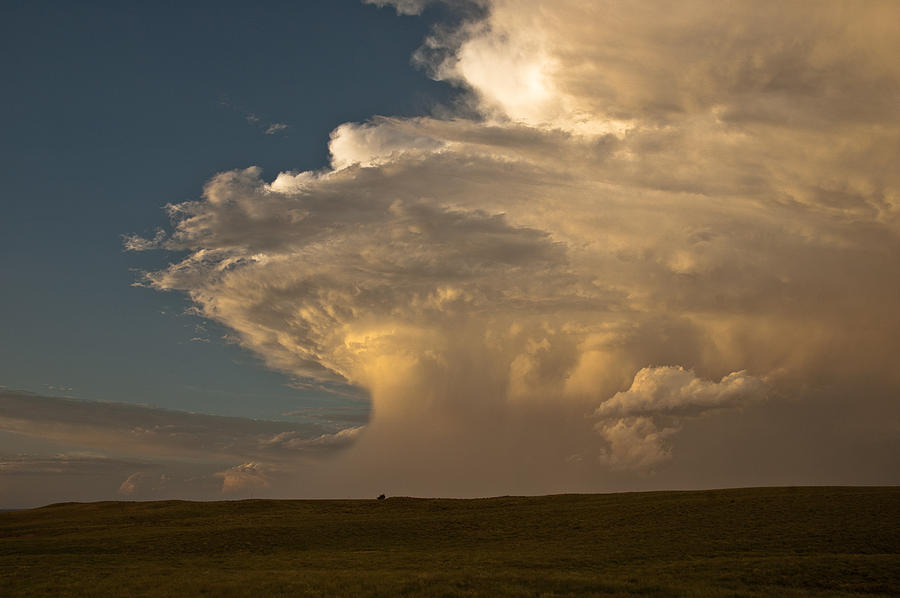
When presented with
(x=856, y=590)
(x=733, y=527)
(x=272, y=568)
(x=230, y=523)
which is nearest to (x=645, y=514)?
(x=733, y=527)

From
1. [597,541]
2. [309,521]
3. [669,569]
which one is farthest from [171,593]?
[309,521]

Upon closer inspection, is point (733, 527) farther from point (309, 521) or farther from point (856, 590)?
point (309, 521)

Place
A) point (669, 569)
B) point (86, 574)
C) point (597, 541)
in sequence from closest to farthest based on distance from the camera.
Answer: point (669, 569), point (86, 574), point (597, 541)

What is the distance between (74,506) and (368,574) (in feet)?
319

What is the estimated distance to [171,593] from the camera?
3478 centimetres

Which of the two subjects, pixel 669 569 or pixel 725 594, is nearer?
pixel 725 594

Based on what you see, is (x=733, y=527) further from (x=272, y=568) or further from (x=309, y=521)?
(x=309, y=521)

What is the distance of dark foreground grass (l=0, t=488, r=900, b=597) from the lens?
34.7m

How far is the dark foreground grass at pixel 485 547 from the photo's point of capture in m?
34.7

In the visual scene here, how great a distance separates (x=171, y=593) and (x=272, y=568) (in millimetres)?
11420

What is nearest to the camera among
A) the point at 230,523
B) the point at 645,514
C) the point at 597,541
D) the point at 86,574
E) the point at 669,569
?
the point at 669,569

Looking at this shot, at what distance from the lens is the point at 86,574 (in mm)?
43719

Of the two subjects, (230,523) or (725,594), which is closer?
(725,594)

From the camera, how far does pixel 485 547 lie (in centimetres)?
5628
